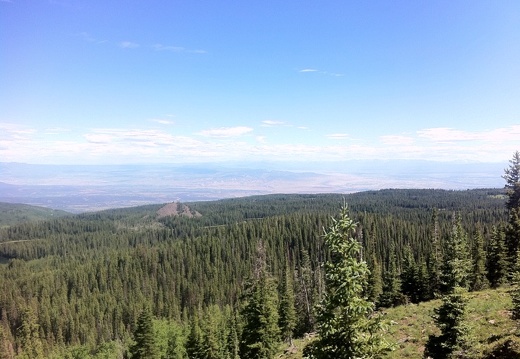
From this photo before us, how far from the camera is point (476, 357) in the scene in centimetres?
1914

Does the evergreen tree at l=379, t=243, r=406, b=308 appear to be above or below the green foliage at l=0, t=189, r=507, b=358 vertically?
above

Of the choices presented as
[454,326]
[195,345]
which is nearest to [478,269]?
[195,345]

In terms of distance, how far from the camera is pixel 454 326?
18547mm

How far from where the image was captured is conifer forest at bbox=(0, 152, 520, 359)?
1360 cm

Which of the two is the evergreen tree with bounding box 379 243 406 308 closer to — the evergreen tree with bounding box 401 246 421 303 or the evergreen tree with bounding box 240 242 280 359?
the evergreen tree with bounding box 401 246 421 303

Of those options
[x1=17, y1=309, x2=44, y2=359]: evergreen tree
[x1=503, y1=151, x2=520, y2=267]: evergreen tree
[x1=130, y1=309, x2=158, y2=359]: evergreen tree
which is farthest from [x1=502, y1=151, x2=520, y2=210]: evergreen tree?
[x1=17, y1=309, x2=44, y2=359]: evergreen tree

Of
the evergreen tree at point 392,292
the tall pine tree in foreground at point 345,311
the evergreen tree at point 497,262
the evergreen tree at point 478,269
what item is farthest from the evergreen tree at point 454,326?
the evergreen tree at point 392,292

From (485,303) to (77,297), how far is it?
14711 cm

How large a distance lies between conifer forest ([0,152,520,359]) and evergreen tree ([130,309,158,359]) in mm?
161

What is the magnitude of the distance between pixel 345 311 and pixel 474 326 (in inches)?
518

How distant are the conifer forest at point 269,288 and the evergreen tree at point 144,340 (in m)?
0.16

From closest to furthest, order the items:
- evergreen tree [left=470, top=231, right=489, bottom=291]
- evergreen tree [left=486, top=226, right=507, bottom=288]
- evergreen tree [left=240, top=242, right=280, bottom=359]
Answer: evergreen tree [left=240, top=242, right=280, bottom=359]
evergreen tree [left=486, top=226, right=507, bottom=288]
evergreen tree [left=470, top=231, right=489, bottom=291]

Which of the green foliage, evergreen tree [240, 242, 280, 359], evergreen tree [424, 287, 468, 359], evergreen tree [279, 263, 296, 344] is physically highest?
evergreen tree [424, 287, 468, 359]

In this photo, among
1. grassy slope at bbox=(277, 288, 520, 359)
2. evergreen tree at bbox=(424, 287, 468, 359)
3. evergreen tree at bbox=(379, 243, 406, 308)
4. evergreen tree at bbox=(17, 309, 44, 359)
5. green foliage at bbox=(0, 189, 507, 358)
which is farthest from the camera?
green foliage at bbox=(0, 189, 507, 358)
